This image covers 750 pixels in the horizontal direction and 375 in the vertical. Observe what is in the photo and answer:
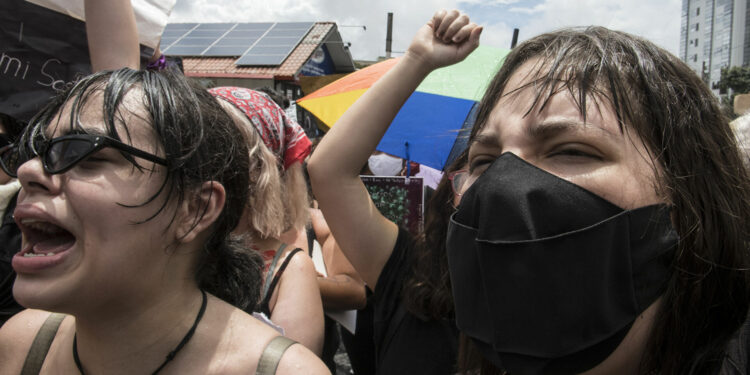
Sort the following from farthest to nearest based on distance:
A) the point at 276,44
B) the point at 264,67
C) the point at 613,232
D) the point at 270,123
A: the point at 276,44, the point at 264,67, the point at 270,123, the point at 613,232

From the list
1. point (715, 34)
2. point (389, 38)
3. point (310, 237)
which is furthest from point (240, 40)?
point (715, 34)

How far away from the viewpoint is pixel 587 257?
40.1 inches

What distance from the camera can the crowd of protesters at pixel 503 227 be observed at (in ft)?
3.37

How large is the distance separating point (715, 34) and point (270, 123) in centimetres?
8234

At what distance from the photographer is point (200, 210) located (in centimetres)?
125

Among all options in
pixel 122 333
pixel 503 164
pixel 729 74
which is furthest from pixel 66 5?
pixel 729 74

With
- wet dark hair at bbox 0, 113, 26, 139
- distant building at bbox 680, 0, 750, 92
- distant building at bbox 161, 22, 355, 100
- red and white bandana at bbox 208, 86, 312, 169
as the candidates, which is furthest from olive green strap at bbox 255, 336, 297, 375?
distant building at bbox 680, 0, 750, 92

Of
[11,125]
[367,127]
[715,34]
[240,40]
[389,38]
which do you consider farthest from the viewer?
[715,34]

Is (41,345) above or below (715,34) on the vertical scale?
above

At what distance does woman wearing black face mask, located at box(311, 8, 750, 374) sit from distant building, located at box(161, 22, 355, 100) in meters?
13.0

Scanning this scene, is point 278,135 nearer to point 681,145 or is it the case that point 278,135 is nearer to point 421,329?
point 421,329

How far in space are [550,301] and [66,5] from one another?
1953 millimetres

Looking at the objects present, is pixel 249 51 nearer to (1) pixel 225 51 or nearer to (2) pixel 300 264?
(1) pixel 225 51

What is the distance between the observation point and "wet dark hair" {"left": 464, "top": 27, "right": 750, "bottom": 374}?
3.41 ft
